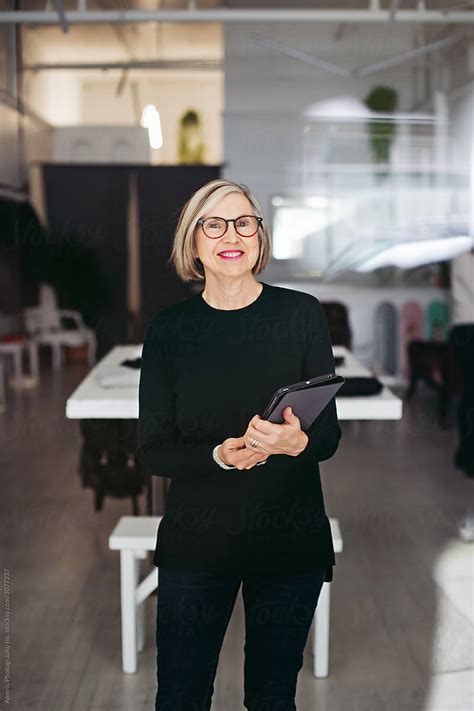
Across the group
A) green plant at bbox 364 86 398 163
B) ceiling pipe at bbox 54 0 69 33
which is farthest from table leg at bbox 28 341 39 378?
green plant at bbox 364 86 398 163

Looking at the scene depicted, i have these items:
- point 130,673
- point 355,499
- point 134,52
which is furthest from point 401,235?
point 130,673

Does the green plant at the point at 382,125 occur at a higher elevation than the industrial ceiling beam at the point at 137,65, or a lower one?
lower

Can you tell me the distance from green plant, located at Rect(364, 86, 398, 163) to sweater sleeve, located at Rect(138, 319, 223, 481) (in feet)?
23.0

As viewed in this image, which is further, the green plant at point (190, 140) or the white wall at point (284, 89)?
the green plant at point (190, 140)

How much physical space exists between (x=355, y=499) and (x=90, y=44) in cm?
578

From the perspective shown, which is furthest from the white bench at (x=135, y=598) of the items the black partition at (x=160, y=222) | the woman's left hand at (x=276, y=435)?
the black partition at (x=160, y=222)

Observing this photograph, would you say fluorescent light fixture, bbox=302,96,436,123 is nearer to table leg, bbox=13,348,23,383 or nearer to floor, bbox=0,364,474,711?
table leg, bbox=13,348,23,383

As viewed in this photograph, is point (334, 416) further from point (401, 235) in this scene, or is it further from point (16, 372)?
point (401, 235)

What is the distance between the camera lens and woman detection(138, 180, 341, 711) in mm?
1576

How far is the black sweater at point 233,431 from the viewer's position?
5.17ft

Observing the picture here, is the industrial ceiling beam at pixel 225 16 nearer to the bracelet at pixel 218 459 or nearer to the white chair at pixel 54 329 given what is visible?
the white chair at pixel 54 329

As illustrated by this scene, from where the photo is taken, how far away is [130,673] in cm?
251

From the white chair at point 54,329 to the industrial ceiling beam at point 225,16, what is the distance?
11.0 feet

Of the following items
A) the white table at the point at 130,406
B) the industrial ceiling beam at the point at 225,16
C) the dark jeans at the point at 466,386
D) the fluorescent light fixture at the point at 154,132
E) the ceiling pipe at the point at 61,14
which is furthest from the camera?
the fluorescent light fixture at the point at 154,132
